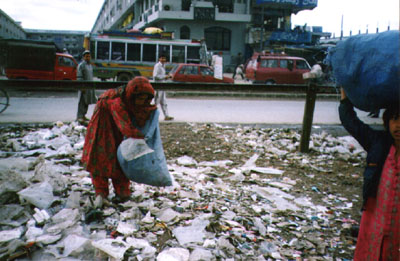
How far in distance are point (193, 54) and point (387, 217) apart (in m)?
18.4

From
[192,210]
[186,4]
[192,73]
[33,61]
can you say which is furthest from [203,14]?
[192,210]

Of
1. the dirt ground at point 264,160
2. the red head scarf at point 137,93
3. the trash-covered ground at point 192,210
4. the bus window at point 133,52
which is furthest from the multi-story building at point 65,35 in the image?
the red head scarf at point 137,93

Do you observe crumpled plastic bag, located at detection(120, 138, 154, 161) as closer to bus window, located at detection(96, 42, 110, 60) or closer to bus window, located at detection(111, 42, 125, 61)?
bus window, located at detection(111, 42, 125, 61)

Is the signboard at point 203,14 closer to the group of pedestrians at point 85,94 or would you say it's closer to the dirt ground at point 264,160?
the group of pedestrians at point 85,94

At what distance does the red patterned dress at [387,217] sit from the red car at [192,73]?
46.0 ft

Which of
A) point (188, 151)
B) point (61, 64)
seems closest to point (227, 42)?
point (61, 64)

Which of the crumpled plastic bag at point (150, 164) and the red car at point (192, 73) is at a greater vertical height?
the red car at point (192, 73)

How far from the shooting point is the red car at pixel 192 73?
1554 centimetres

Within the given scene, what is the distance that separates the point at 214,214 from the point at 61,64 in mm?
14146

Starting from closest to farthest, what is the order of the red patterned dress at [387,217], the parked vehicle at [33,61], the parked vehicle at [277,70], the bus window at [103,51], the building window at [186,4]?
the red patterned dress at [387,217]
the parked vehicle at [33,61]
the parked vehicle at [277,70]
the bus window at [103,51]
the building window at [186,4]

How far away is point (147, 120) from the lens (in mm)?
3117

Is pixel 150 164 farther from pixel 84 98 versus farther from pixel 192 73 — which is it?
pixel 192 73

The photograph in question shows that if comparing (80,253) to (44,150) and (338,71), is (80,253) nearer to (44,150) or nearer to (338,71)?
(338,71)

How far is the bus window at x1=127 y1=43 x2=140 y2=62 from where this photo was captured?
1823 centimetres
